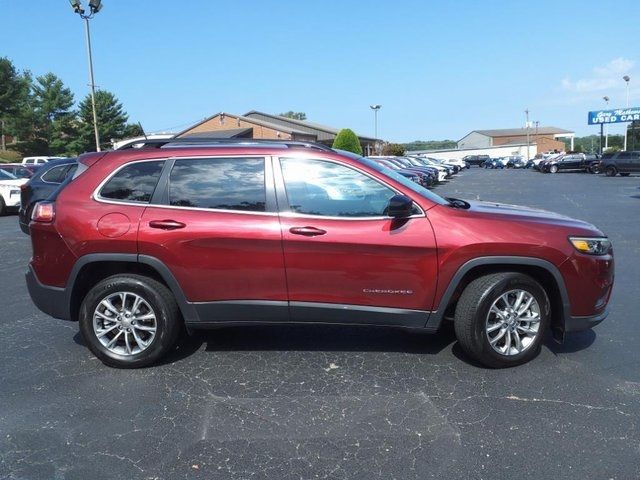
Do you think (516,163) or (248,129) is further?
(516,163)

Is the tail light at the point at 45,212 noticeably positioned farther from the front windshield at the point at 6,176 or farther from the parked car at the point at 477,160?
the parked car at the point at 477,160

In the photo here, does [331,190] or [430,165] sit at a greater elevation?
[430,165]

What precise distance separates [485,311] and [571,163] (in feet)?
148

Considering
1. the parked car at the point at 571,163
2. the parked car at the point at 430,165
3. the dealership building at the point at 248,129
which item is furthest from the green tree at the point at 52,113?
the parked car at the point at 571,163

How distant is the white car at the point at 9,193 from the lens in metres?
16.3

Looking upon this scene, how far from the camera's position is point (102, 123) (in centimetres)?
6084

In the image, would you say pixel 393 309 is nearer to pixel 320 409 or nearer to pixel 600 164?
pixel 320 409

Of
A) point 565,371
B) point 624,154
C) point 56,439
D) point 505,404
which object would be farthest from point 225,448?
point 624,154

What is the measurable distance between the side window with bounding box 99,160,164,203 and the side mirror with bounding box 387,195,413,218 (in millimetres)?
1901

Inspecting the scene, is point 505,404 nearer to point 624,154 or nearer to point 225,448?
point 225,448

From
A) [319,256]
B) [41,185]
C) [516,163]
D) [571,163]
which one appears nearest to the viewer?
[319,256]

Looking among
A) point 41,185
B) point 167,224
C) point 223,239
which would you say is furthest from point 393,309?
point 41,185

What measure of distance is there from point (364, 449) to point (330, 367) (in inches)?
47.2

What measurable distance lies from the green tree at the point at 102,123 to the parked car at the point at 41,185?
164ft
